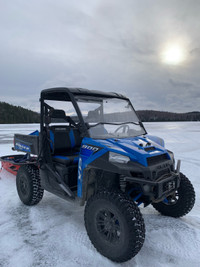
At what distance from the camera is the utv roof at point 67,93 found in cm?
324

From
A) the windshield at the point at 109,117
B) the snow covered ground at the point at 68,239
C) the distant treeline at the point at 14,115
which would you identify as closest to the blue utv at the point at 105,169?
the windshield at the point at 109,117

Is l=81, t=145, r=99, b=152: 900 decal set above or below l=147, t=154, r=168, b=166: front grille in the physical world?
above

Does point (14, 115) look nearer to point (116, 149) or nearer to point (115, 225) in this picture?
point (116, 149)

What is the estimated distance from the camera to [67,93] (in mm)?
3289

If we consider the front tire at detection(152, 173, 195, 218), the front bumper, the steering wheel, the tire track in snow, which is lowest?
the tire track in snow

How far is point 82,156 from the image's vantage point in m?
2.97

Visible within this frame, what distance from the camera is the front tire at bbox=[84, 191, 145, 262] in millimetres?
2305

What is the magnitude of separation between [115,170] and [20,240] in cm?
167

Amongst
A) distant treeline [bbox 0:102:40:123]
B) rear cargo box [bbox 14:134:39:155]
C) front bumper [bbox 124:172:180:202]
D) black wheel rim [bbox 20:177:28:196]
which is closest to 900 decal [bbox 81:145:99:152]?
front bumper [bbox 124:172:180:202]

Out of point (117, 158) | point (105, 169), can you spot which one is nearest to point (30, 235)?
point (105, 169)

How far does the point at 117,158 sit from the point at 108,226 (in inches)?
33.0

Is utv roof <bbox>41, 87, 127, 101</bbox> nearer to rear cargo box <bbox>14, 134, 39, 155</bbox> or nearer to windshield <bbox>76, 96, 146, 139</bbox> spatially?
windshield <bbox>76, 96, 146, 139</bbox>

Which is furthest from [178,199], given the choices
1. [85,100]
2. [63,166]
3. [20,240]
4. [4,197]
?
[4,197]

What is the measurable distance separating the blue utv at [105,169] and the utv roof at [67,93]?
0.02 meters
